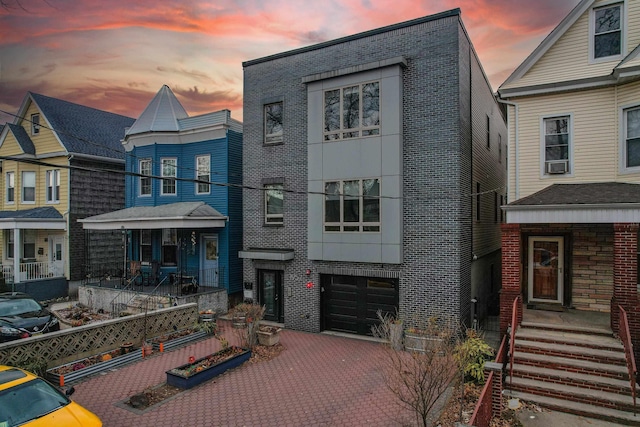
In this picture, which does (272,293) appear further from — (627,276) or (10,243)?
(10,243)

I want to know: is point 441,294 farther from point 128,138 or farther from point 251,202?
point 128,138

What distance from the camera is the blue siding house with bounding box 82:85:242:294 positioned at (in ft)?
59.7

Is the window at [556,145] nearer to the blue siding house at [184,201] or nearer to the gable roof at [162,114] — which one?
the blue siding house at [184,201]

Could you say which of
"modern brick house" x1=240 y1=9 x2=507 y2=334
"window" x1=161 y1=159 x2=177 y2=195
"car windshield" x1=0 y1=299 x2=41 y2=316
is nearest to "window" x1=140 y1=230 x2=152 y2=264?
"window" x1=161 y1=159 x2=177 y2=195

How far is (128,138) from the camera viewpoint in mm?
20859

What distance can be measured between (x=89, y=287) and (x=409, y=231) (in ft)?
53.8

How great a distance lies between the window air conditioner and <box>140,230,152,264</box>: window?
746 inches

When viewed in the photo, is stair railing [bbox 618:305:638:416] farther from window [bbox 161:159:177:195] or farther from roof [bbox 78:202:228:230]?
window [bbox 161:159:177:195]

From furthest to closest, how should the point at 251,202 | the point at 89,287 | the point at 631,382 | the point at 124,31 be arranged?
the point at 89,287 < the point at 251,202 < the point at 124,31 < the point at 631,382

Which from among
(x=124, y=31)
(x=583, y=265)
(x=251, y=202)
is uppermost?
(x=124, y=31)

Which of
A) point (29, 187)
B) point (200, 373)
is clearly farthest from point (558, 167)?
point (29, 187)

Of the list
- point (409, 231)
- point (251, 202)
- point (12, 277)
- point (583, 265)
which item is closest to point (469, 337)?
point (409, 231)

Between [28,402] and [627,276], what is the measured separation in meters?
13.4

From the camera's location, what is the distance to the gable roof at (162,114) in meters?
20.0
